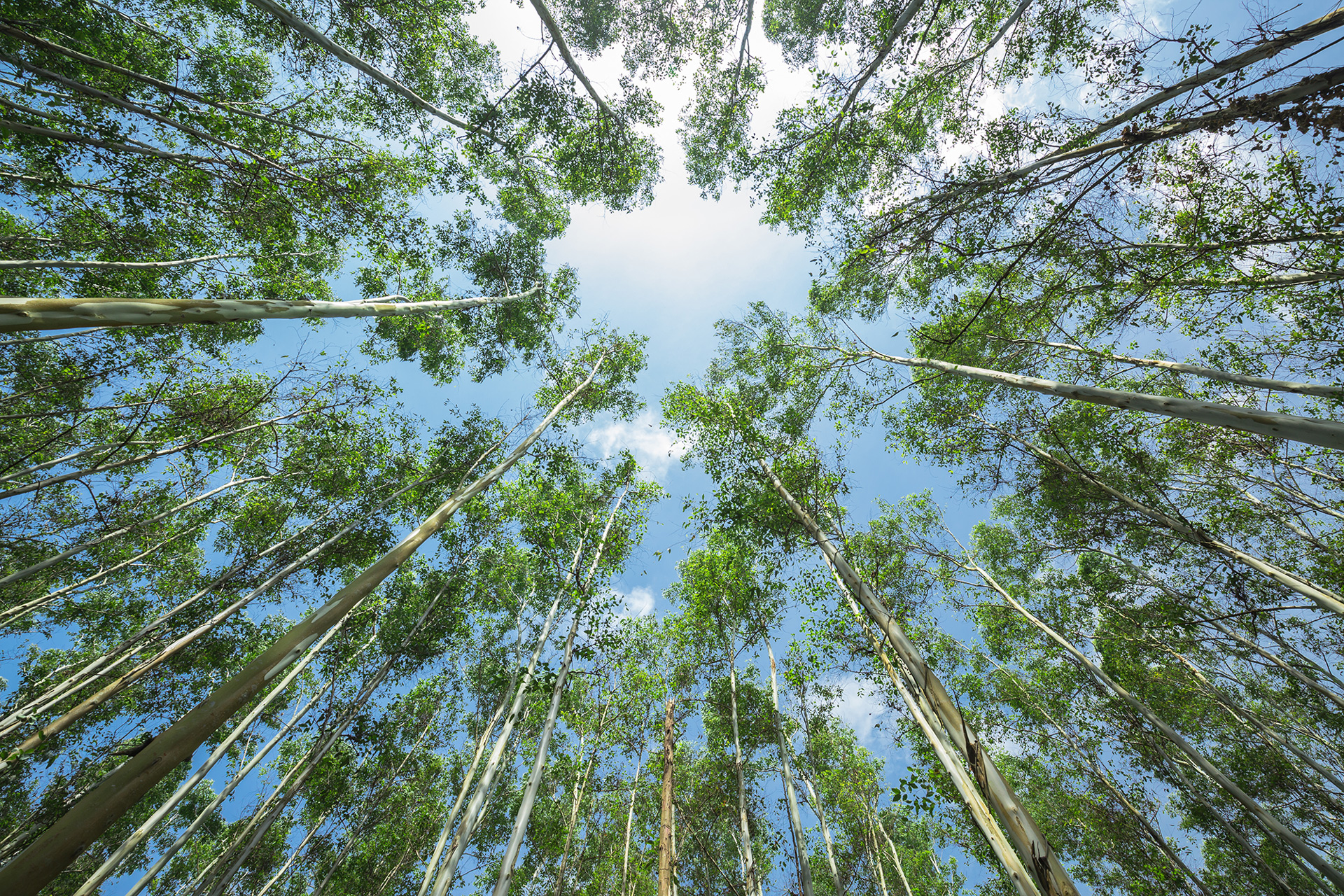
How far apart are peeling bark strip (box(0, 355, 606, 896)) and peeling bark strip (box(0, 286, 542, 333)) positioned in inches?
77.9

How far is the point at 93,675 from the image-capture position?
695 cm

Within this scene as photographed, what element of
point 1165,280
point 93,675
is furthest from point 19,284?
point 1165,280

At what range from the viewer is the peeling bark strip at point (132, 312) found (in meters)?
2.05

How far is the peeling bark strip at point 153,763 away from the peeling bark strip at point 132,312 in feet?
6.49

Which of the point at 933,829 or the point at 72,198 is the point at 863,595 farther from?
the point at 933,829

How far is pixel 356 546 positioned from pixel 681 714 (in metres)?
9.05

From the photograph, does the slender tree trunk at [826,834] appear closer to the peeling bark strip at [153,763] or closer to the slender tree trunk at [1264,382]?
the slender tree trunk at [1264,382]

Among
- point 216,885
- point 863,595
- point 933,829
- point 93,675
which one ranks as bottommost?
point 216,885

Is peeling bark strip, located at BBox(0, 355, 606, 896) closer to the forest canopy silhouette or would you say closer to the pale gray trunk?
the forest canopy silhouette

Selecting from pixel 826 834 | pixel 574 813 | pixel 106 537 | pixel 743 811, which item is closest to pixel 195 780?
pixel 106 537

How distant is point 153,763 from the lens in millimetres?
1859

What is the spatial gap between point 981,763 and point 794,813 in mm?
5966

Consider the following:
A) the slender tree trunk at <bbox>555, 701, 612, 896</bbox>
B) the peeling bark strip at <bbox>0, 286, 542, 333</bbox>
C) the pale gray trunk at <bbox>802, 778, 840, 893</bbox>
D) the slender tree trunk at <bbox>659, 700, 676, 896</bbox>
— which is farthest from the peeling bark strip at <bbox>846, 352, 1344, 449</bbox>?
the slender tree trunk at <bbox>555, 701, 612, 896</bbox>

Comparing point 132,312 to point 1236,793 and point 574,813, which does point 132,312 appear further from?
point 1236,793
